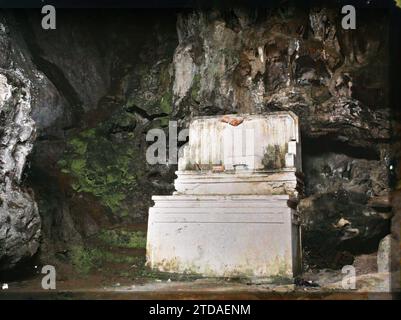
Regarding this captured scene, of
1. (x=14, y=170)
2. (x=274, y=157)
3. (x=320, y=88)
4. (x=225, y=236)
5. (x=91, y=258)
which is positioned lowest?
(x=91, y=258)

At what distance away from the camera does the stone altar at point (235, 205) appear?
11.3m

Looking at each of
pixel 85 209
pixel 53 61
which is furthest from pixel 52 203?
pixel 53 61

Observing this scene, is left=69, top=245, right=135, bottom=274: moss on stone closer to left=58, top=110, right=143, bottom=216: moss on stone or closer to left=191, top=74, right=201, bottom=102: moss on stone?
left=58, top=110, right=143, bottom=216: moss on stone

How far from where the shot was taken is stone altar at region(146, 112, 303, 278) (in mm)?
11328

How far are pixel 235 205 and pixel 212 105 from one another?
18.3 ft

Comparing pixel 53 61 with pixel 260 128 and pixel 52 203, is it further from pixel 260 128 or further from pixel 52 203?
pixel 260 128

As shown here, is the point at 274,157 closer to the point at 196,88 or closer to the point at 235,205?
the point at 235,205

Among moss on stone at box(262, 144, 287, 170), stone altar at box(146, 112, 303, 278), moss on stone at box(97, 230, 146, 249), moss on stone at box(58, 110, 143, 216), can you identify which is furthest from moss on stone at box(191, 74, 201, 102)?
moss on stone at box(97, 230, 146, 249)

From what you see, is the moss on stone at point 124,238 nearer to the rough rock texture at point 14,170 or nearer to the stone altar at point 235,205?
the rough rock texture at point 14,170

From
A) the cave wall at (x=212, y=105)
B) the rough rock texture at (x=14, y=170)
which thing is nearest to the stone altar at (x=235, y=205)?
the cave wall at (x=212, y=105)

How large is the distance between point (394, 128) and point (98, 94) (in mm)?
12411

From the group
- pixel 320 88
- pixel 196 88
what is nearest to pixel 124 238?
pixel 196 88

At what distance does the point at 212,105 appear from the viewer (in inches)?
644

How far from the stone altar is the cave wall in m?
1.45
